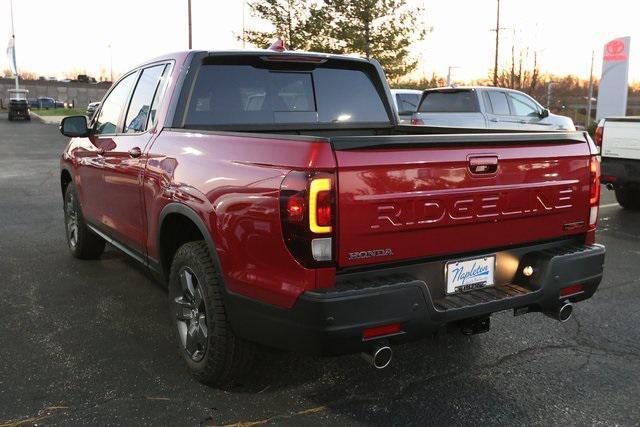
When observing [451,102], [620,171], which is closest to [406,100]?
[451,102]

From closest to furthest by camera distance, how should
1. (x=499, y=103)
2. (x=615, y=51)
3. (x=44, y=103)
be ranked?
(x=499, y=103) < (x=615, y=51) < (x=44, y=103)

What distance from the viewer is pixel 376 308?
8.29 feet

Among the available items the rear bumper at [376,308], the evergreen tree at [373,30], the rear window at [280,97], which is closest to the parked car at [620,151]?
the rear window at [280,97]

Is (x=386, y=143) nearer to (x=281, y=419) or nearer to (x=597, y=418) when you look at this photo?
(x=281, y=419)

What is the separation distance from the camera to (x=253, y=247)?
2684 millimetres

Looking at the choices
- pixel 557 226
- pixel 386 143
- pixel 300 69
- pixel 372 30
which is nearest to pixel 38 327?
pixel 300 69

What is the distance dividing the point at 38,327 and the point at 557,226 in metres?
3.41

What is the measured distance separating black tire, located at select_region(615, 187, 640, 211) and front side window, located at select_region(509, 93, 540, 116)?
5.74 m

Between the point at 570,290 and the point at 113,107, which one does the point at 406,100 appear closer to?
the point at 113,107

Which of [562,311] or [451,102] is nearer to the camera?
[562,311]

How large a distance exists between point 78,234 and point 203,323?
9.74 feet

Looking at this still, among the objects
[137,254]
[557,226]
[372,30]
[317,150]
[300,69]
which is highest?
[372,30]

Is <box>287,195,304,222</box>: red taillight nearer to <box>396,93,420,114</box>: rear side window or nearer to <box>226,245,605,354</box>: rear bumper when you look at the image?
<box>226,245,605,354</box>: rear bumper

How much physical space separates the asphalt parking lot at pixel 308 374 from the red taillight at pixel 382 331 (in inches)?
22.0
